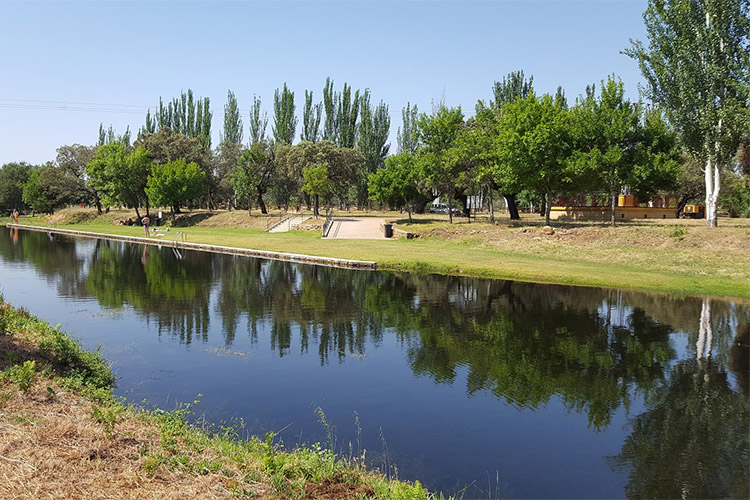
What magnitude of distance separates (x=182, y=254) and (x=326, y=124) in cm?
5287

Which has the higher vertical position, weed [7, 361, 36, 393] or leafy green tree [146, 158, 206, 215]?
leafy green tree [146, 158, 206, 215]

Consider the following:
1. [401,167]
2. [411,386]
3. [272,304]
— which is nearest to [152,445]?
[411,386]

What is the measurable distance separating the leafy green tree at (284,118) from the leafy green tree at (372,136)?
36.5 ft

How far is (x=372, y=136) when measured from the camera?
89.6 metres

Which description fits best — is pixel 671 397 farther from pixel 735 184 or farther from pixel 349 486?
pixel 735 184

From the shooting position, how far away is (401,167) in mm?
67812

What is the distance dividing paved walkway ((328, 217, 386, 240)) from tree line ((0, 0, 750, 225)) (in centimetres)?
573

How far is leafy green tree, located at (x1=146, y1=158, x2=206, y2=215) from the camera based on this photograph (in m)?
79.4

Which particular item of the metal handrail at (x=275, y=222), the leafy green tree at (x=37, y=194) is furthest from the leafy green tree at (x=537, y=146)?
the leafy green tree at (x=37, y=194)

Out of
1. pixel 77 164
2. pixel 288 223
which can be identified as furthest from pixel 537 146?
pixel 77 164

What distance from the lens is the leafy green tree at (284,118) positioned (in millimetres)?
88812

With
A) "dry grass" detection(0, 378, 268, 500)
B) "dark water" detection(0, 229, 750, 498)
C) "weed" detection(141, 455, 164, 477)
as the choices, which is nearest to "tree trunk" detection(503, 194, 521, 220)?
"dark water" detection(0, 229, 750, 498)

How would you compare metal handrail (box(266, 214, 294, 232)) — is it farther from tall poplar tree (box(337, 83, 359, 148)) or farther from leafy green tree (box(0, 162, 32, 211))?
leafy green tree (box(0, 162, 32, 211))

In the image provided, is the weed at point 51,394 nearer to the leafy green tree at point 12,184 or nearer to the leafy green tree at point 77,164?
the leafy green tree at point 77,164
